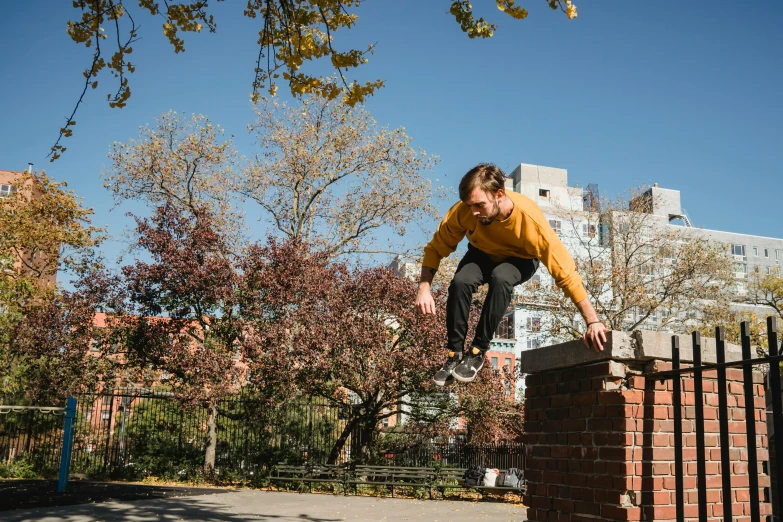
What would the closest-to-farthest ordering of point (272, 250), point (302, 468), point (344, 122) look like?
point (302, 468) → point (272, 250) → point (344, 122)

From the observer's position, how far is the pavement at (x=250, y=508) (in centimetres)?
1113

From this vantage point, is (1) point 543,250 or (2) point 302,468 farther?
(2) point 302,468

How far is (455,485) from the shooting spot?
1792 centimetres

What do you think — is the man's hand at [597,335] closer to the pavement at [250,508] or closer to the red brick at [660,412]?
the red brick at [660,412]

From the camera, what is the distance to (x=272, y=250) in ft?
64.9

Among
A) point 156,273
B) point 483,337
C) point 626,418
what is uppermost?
point 156,273

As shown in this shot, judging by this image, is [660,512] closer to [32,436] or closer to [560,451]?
[560,451]

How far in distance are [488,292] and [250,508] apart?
10.3m

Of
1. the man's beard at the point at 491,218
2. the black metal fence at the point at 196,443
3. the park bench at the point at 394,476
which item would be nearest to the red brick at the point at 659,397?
the man's beard at the point at 491,218

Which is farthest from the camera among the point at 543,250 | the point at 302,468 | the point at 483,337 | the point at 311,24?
the point at 302,468

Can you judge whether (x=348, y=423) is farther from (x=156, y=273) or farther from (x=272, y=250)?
(x=156, y=273)

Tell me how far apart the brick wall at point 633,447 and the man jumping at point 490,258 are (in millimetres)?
372

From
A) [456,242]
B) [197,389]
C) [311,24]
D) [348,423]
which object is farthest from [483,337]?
[348,423]

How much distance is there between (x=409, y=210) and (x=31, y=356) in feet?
49.1
